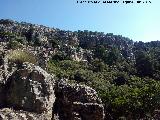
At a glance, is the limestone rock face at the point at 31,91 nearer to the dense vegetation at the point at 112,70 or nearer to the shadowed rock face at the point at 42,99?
the shadowed rock face at the point at 42,99

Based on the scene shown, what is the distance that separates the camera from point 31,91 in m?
32.0

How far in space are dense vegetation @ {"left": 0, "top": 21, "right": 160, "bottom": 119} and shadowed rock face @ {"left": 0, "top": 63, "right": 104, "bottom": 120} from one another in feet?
60.9

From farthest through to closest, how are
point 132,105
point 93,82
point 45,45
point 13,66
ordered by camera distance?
point 45,45
point 93,82
point 132,105
point 13,66

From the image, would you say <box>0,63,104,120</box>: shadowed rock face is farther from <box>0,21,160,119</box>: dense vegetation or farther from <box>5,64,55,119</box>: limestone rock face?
<box>0,21,160,119</box>: dense vegetation

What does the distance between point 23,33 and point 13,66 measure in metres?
125

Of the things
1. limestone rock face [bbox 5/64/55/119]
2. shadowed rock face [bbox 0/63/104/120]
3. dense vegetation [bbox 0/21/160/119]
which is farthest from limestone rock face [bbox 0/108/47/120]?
dense vegetation [bbox 0/21/160/119]

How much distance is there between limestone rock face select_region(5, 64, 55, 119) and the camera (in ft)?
104

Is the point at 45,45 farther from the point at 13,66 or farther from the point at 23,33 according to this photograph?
the point at 13,66

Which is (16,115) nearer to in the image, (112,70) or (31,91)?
(31,91)

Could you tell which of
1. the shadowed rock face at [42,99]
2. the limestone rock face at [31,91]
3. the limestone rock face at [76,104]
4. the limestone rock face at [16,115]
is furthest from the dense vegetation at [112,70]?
the limestone rock face at [16,115]

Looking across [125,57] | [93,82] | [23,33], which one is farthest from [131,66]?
[23,33]

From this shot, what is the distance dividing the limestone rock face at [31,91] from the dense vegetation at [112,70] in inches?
854

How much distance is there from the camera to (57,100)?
35.1 meters

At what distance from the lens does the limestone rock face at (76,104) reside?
34.4m
